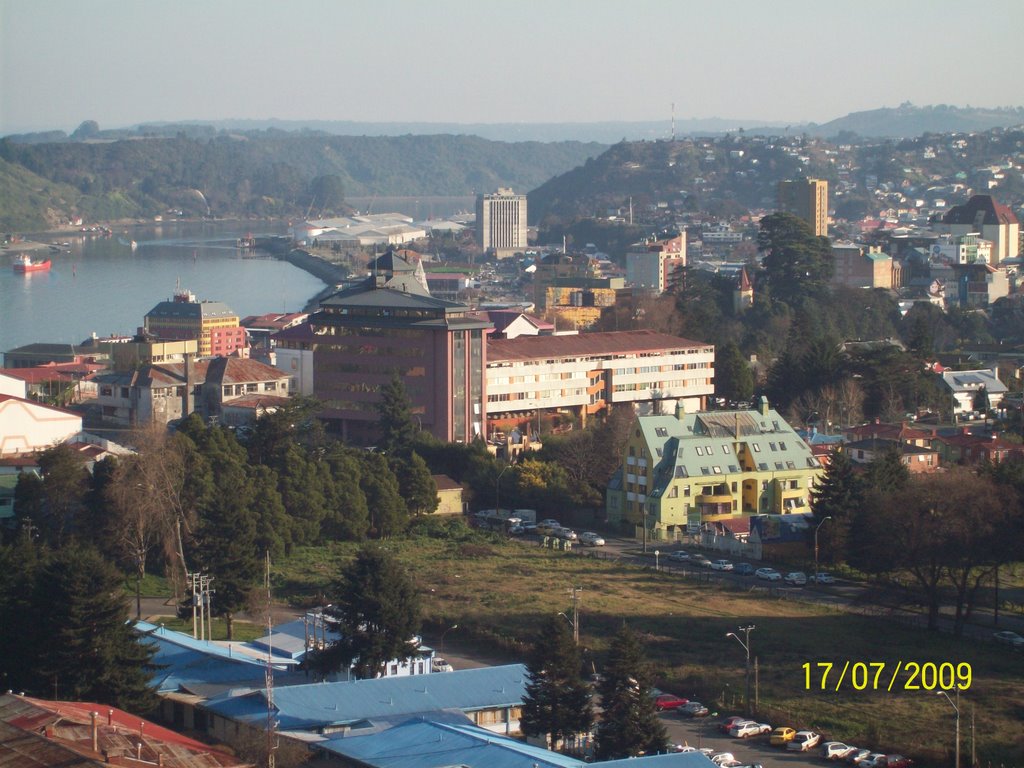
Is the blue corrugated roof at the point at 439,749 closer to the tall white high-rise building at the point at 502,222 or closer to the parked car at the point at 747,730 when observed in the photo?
the parked car at the point at 747,730

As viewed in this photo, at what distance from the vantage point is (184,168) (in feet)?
277

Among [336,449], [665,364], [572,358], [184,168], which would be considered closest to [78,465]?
[336,449]

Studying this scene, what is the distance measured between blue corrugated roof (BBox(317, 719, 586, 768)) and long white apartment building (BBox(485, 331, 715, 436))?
9.48m

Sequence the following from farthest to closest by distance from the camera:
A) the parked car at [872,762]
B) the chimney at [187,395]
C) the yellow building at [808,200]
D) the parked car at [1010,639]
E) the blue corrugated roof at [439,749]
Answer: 1. the yellow building at [808,200]
2. the chimney at [187,395]
3. the parked car at [1010,639]
4. the parked car at [872,762]
5. the blue corrugated roof at [439,749]

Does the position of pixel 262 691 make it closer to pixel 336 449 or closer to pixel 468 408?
pixel 336 449

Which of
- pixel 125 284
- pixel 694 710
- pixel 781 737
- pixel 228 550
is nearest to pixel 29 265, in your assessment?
pixel 125 284

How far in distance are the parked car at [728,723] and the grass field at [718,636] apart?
0.16 meters

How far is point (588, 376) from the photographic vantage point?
18000 millimetres

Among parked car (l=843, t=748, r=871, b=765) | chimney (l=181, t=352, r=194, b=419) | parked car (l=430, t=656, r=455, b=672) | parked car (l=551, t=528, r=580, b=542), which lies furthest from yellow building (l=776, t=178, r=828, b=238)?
parked car (l=843, t=748, r=871, b=765)

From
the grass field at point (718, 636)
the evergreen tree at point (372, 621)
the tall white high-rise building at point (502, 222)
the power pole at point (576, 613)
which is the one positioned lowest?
the grass field at point (718, 636)

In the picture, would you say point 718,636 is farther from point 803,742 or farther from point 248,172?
point 248,172

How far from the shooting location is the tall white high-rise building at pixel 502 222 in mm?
54312

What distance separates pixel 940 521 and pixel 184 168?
77347 millimetres

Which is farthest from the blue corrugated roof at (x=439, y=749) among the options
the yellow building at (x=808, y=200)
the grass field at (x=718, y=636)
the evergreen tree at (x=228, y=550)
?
the yellow building at (x=808, y=200)
